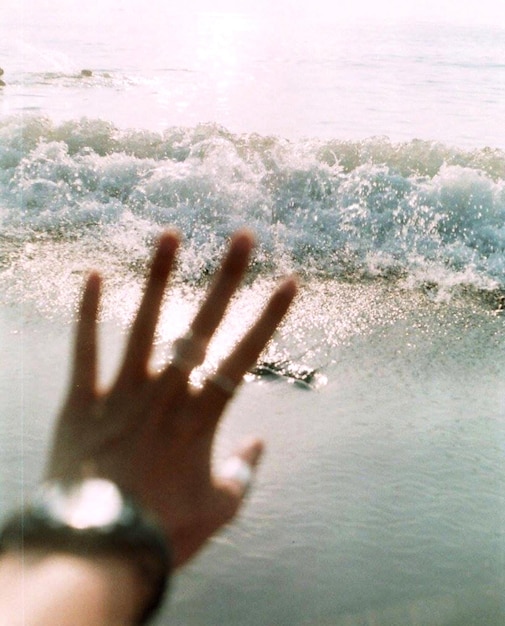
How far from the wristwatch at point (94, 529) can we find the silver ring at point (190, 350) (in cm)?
21

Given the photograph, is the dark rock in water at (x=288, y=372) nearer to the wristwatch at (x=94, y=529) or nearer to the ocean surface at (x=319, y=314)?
the ocean surface at (x=319, y=314)

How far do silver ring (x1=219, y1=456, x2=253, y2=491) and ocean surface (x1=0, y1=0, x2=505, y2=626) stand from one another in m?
1.10

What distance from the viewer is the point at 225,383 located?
1005 millimetres

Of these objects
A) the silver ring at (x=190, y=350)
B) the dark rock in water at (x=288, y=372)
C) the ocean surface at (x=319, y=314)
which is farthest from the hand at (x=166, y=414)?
the dark rock in water at (x=288, y=372)

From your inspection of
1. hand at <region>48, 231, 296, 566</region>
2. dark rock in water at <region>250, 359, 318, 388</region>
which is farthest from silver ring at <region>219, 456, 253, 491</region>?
dark rock in water at <region>250, 359, 318, 388</region>

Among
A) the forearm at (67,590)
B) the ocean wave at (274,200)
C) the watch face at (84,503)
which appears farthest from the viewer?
the ocean wave at (274,200)

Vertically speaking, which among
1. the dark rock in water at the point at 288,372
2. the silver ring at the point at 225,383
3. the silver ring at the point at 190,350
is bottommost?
the dark rock in water at the point at 288,372

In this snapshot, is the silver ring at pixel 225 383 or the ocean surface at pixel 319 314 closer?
the silver ring at pixel 225 383

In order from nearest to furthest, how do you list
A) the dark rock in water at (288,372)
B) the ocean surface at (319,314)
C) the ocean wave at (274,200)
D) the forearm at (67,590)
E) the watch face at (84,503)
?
the forearm at (67,590), the watch face at (84,503), the ocean surface at (319,314), the dark rock in water at (288,372), the ocean wave at (274,200)

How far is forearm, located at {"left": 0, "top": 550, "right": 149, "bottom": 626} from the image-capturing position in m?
0.78

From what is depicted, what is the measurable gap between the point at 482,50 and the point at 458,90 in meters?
3.52

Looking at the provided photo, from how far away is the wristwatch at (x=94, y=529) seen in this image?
0.88m

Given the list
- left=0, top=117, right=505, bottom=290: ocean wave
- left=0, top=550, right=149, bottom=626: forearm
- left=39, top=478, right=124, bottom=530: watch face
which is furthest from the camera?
left=0, top=117, right=505, bottom=290: ocean wave

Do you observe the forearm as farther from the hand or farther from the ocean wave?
the ocean wave
